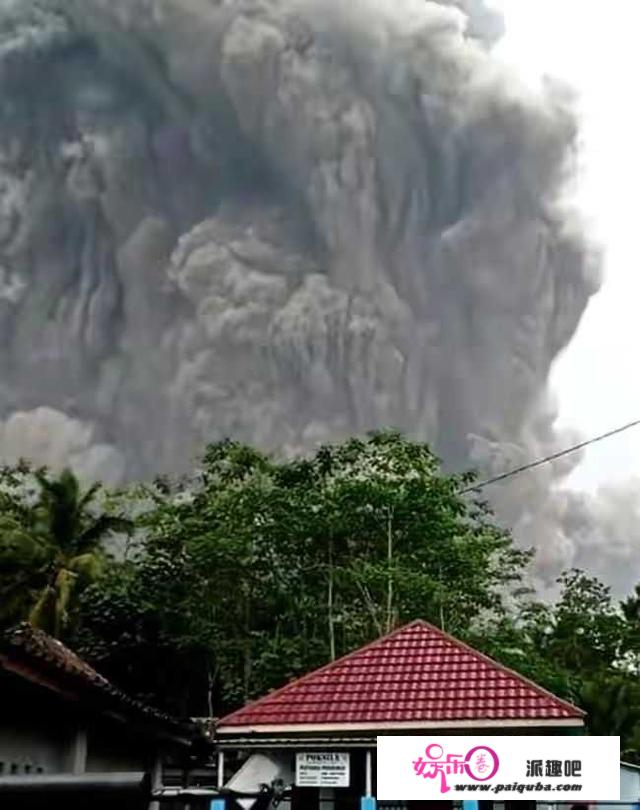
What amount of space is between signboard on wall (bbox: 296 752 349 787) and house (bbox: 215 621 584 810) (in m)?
0.01

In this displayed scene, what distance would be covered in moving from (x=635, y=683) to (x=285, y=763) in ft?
72.8

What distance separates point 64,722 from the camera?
13.1 m

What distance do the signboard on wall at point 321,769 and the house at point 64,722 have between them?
1804mm

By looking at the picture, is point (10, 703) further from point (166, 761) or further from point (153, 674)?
point (153, 674)

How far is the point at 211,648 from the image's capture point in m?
27.7

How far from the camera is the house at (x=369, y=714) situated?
1302 cm

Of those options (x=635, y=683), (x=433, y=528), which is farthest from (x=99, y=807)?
(x=635, y=683)

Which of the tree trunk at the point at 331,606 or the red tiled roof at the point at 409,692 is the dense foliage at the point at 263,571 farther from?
the red tiled roof at the point at 409,692

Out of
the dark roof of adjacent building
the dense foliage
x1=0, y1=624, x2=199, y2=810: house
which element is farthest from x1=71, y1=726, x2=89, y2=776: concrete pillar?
the dense foliage

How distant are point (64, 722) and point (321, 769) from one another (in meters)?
2.97

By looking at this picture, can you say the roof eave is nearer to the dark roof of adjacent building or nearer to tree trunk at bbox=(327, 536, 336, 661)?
Result: the dark roof of adjacent building

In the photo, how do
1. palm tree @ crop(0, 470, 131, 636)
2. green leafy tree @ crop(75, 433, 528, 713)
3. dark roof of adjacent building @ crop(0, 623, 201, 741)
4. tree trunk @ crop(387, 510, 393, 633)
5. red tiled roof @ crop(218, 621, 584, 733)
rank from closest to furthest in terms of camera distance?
dark roof of adjacent building @ crop(0, 623, 201, 741) < red tiled roof @ crop(218, 621, 584, 733) < tree trunk @ crop(387, 510, 393, 633) < green leafy tree @ crop(75, 433, 528, 713) < palm tree @ crop(0, 470, 131, 636)

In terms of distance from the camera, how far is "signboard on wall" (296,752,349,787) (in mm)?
13023

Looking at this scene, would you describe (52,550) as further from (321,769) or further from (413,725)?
(413,725)
